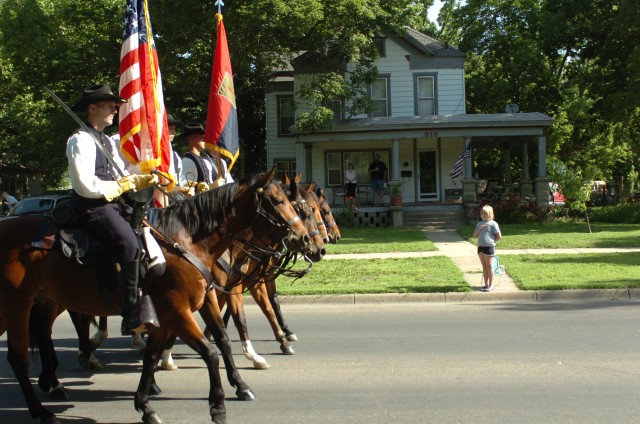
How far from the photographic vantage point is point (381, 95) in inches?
1305

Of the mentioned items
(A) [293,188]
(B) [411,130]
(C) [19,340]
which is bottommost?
(C) [19,340]

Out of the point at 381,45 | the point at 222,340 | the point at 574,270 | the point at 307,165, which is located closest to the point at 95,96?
the point at 222,340

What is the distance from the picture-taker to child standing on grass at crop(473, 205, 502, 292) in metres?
13.6

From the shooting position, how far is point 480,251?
13.9 meters

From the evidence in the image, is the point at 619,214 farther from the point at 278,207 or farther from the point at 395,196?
the point at 278,207

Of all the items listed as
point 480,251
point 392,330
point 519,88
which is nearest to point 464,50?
point 519,88

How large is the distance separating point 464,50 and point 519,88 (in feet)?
13.8

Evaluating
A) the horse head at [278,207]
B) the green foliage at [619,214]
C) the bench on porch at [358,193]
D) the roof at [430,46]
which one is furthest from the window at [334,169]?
the horse head at [278,207]

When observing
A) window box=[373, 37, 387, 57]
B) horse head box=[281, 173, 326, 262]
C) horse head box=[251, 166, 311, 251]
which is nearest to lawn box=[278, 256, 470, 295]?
horse head box=[281, 173, 326, 262]

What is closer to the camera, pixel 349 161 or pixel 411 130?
pixel 411 130

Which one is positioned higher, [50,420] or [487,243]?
[487,243]

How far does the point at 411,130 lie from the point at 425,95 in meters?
3.23

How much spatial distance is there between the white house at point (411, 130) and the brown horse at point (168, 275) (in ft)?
77.7

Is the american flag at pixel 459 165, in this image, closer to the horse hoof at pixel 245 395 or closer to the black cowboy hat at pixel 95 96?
the horse hoof at pixel 245 395
